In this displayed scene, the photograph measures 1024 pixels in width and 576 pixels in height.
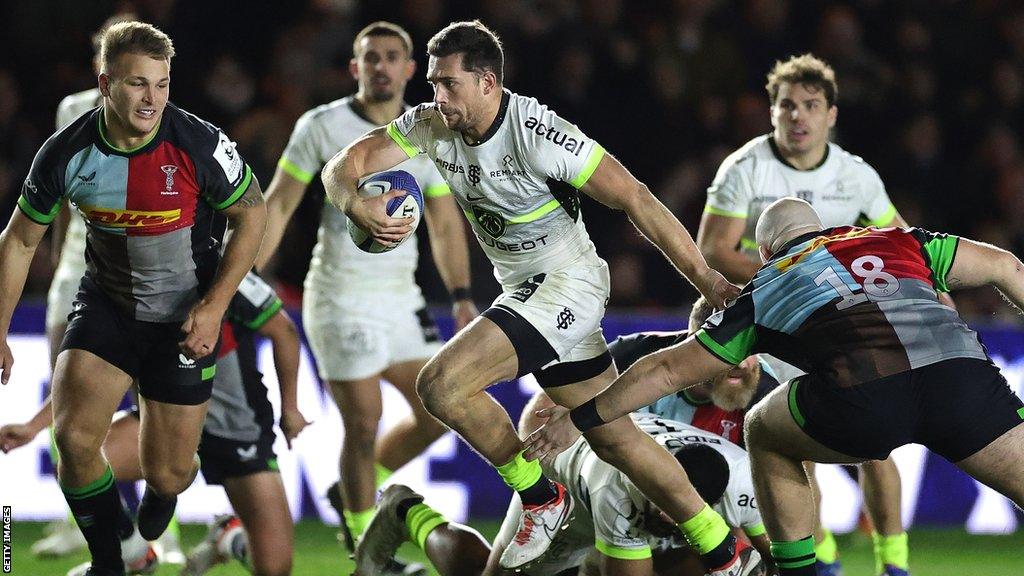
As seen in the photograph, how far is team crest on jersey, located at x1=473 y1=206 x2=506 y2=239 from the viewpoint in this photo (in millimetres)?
5164

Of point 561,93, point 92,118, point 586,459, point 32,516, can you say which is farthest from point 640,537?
point 561,93

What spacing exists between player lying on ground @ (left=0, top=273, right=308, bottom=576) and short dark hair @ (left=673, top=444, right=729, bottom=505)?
163 cm

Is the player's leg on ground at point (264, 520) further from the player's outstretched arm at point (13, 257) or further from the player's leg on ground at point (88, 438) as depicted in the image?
the player's outstretched arm at point (13, 257)

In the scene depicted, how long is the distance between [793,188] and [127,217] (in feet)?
10.8

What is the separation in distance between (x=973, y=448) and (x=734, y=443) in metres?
1.61

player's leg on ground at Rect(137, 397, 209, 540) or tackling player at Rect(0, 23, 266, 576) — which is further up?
Answer: tackling player at Rect(0, 23, 266, 576)

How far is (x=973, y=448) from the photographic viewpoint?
4.37m

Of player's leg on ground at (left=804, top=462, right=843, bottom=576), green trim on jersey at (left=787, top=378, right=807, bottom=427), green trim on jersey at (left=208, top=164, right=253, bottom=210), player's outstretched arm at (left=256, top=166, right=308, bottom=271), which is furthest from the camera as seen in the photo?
player's outstretched arm at (left=256, top=166, right=308, bottom=271)

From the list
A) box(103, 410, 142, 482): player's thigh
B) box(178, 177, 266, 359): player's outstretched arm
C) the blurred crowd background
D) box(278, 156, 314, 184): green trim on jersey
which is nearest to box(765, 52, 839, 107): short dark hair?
box(278, 156, 314, 184): green trim on jersey

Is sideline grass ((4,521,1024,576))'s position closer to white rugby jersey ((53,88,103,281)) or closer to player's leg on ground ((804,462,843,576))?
player's leg on ground ((804,462,843,576))

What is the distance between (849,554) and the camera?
303 inches

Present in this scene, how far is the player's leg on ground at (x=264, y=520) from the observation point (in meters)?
5.86

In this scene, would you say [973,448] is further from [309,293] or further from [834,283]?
[309,293]

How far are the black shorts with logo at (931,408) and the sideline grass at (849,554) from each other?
9.00 feet
